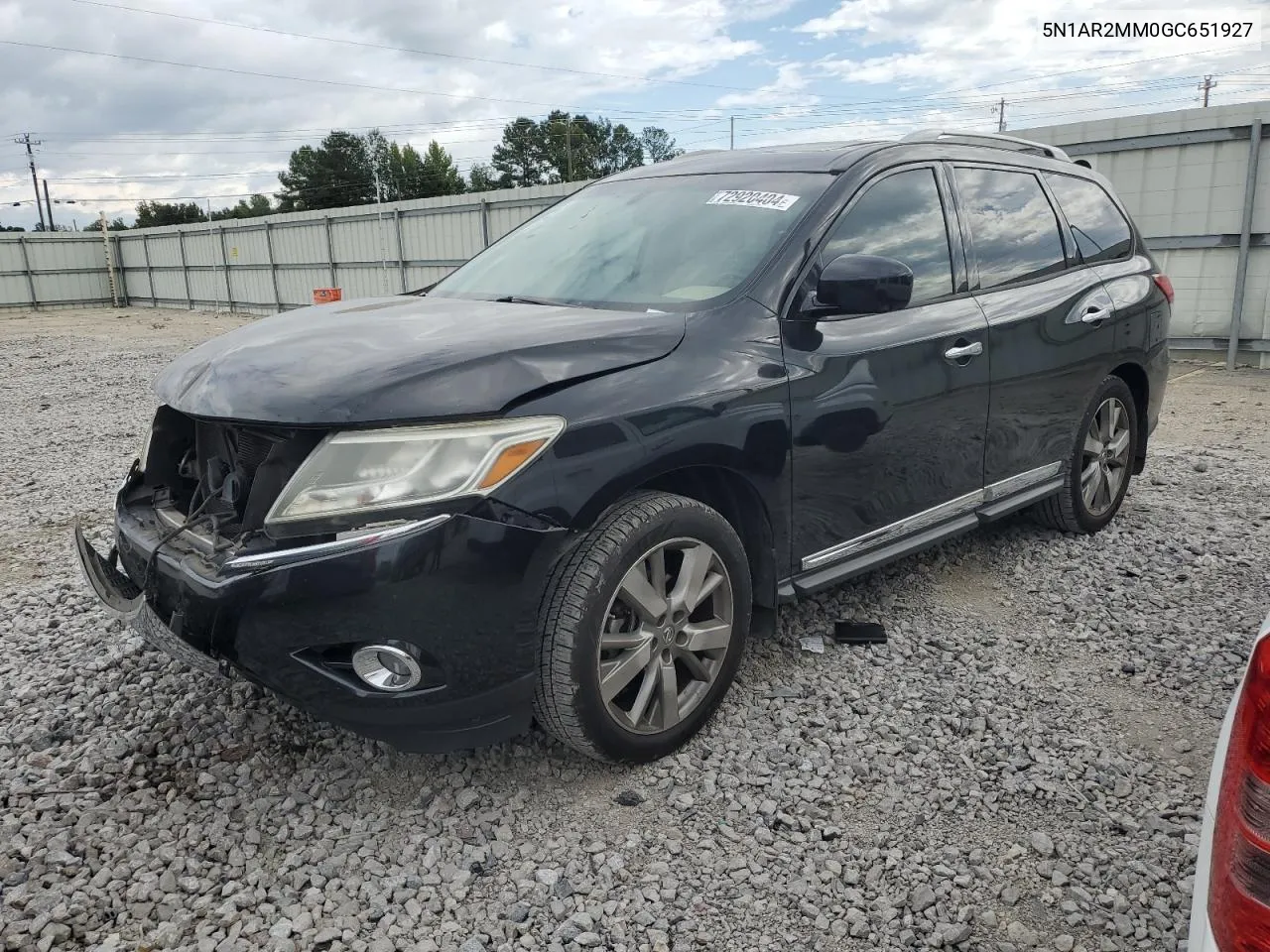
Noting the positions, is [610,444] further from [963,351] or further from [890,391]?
[963,351]

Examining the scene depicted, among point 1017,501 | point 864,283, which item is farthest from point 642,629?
point 1017,501

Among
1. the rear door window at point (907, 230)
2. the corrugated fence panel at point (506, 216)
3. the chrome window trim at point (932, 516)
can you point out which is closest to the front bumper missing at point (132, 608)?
the chrome window trim at point (932, 516)

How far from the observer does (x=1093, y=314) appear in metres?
4.24

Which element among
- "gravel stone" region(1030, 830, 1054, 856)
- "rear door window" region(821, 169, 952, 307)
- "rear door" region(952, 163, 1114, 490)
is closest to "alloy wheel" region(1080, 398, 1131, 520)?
"rear door" region(952, 163, 1114, 490)

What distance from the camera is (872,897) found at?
7.50ft

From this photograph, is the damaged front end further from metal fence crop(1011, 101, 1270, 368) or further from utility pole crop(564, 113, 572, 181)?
utility pole crop(564, 113, 572, 181)

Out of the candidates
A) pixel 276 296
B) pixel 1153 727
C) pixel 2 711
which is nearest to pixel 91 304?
pixel 276 296

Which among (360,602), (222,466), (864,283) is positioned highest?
(864,283)

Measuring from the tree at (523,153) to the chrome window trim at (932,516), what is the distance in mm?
78879

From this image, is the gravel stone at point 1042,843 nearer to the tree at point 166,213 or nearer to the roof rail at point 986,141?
the roof rail at point 986,141

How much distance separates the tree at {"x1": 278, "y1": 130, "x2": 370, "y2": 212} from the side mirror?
263 feet

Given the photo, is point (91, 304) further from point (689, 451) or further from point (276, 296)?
point (689, 451)

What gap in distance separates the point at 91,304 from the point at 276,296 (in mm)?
12249

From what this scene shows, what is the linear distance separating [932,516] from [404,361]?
6.88 ft
